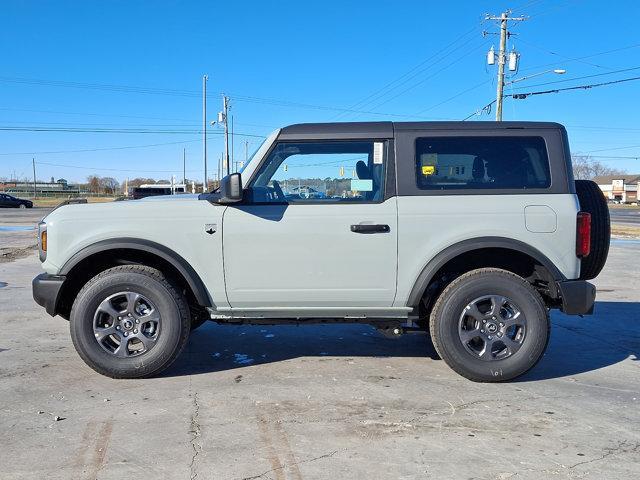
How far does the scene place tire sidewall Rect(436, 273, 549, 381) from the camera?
4.30 m

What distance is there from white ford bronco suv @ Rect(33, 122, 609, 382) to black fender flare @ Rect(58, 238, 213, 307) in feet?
0.04

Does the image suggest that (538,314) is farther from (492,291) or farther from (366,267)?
(366,267)

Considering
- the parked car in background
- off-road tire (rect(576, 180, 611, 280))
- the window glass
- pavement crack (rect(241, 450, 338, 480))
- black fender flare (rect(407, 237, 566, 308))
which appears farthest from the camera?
the parked car in background

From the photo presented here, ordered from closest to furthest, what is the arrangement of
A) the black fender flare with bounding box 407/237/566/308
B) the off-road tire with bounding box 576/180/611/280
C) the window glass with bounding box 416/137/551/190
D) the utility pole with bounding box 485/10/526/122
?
the black fender flare with bounding box 407/237/566/308, the window glass with bounding box 416/137/551/190, the off-road tire with bounding box 576/180/611/280, the utility pole with bounding box 485/10/526/122

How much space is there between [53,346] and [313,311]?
2.76 metres

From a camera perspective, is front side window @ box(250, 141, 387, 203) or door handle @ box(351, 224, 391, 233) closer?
door handle @ box(351, 224, 391, 233)

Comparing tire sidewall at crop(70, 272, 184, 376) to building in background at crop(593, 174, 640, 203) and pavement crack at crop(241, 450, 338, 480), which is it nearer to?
pavement crack at crop(241, 450, 338, 480)

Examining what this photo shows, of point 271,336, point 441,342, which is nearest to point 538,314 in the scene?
point 441,342

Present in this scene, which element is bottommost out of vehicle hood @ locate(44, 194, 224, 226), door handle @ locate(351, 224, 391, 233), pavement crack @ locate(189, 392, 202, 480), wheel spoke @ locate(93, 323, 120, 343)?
pavement crack @ locate(189, 392, 202, 480)

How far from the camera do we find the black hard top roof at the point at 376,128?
4.46m

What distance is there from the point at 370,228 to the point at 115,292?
6.82 ft

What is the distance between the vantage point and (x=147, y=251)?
4320mm

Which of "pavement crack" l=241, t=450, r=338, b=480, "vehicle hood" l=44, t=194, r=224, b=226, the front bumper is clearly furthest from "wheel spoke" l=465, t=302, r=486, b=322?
the front bumper

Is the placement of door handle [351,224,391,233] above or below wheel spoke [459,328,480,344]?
above
